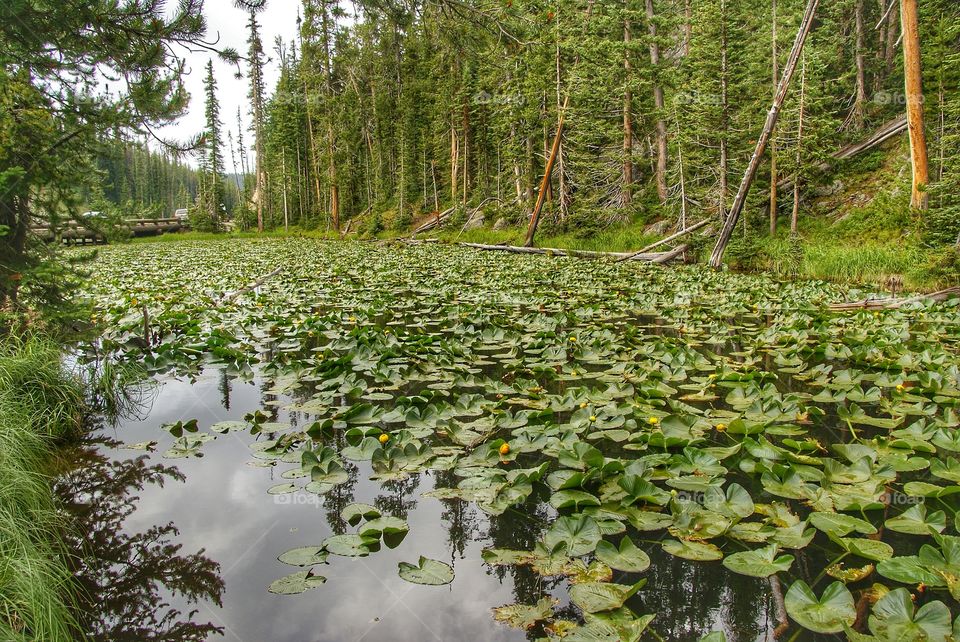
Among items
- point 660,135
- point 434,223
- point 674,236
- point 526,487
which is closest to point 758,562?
point 526,487

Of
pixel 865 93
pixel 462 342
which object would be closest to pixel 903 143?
pixel 865 93

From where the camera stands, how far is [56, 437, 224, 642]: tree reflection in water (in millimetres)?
2041

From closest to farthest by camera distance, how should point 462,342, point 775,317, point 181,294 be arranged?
1. point 462,342
2. point 775,317
3. point 181,294

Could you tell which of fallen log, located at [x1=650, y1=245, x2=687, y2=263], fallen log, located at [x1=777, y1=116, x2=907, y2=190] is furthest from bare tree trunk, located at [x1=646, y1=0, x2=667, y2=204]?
fallen log, located at [x1=650, y1=245, x2=687, y2=263]

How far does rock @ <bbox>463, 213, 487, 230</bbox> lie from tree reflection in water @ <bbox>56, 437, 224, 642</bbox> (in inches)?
965

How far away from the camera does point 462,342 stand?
5.98 meters

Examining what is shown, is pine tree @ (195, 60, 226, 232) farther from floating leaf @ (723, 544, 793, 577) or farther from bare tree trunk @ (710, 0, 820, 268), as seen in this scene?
floating leaf @ (723, 544, 793, 577)

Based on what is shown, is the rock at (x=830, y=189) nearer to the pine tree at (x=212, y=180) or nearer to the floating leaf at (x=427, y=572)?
the floating leaf at (x=427, y=572)

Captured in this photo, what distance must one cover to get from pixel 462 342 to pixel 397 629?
4073mm

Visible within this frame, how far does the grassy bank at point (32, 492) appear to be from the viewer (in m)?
1.78

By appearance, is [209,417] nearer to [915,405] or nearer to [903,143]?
[915,405]

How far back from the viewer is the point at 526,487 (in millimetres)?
2727

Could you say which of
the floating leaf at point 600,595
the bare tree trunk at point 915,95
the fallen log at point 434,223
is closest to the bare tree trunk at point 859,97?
the bare tree trunk at point 915,95

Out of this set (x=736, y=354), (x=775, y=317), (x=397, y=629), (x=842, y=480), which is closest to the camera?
(x=397, y=629)
